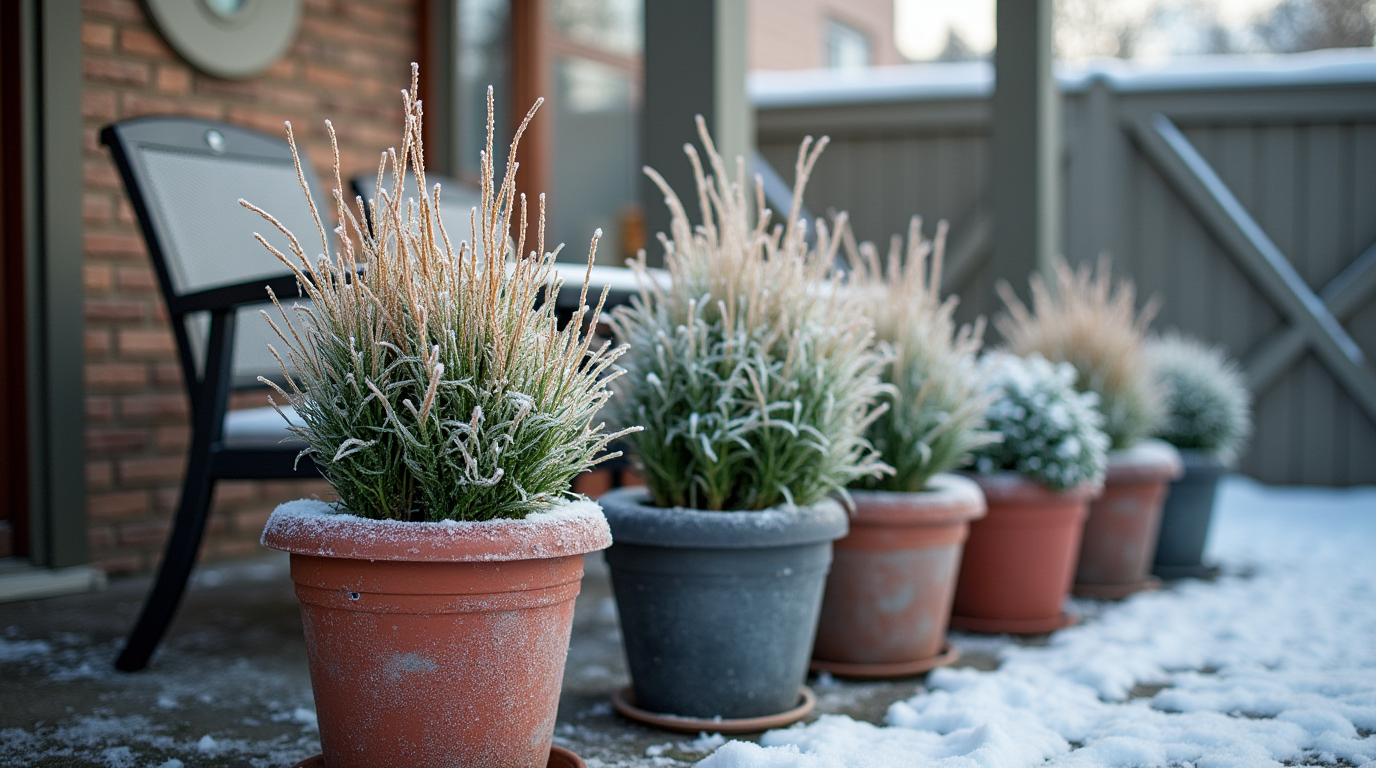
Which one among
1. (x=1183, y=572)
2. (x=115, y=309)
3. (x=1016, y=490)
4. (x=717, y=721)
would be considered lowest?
(x=1183, y=572)

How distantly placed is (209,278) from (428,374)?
4.40 feet

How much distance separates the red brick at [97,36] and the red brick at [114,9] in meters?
0.03

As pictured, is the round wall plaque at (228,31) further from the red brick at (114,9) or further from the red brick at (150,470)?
the red brick at (150,470)

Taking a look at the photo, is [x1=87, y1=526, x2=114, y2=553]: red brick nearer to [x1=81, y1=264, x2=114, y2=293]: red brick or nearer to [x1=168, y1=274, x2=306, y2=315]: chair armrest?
[x1=81, y1=264, x2=114, y2=293]: red brick

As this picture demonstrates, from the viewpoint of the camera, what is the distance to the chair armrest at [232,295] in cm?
193

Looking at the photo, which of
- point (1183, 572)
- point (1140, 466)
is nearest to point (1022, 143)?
point (1140, 466)

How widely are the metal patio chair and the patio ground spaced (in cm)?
24

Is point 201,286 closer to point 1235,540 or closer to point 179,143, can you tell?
point 179,143

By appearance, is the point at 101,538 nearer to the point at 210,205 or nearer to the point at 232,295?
the point at 210,205

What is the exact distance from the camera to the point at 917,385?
231 cm

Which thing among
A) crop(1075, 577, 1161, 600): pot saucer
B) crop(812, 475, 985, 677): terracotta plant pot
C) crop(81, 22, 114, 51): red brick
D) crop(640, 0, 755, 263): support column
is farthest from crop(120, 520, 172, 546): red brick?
crop(1075, 577, 1161, 600): pot saucer

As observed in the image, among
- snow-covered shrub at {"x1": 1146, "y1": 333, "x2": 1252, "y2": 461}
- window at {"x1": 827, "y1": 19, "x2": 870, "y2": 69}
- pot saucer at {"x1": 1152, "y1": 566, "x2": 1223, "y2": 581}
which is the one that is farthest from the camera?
window at {"x1": 827, "y1": 19, "x2": 870, "y2": 69}

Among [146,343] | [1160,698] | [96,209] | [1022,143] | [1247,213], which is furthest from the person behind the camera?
[1247,213]

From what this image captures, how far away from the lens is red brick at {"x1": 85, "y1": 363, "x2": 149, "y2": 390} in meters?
3.00
